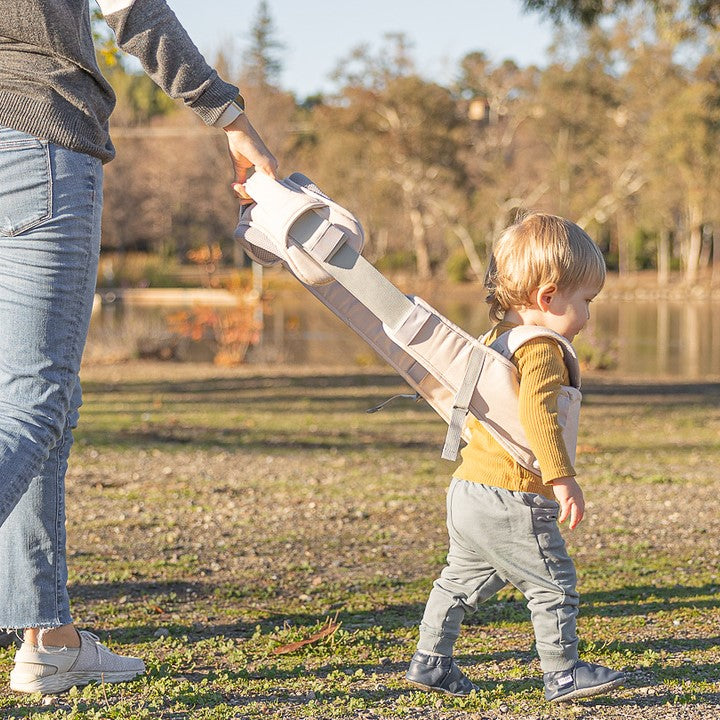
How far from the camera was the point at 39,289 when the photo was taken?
2.69 meters

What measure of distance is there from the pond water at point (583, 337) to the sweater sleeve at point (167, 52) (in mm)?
14472

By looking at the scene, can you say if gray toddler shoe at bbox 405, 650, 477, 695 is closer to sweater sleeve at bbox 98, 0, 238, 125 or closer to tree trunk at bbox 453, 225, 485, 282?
sweater sleeve at bbox 98, 0, 238, 125

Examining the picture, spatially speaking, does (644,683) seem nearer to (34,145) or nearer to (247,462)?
(34,145)

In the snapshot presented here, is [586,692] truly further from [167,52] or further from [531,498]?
[167,52]

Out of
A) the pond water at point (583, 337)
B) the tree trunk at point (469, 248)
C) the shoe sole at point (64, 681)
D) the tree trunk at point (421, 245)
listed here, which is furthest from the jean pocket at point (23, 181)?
the tree trunk at point (421, 245)

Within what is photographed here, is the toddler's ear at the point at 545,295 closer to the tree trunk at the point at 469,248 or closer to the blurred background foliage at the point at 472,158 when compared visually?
the blurred background foliage at the point at 472,158

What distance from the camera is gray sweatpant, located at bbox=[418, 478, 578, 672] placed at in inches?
106

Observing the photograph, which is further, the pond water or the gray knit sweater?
the pond water

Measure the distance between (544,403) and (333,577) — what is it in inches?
72.2

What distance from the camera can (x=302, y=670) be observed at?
3.08 m

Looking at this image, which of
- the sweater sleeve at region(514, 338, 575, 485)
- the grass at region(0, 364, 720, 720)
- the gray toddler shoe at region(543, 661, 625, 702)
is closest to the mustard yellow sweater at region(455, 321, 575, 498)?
the sweater sleeve at region(514, 338, 575, 485)

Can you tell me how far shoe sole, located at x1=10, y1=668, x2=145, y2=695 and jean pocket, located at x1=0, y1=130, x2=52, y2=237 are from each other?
1.17m

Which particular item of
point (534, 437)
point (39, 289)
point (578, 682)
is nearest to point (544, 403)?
point (534, 437)

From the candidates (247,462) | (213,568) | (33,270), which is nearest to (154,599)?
(213,568)
